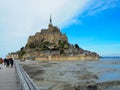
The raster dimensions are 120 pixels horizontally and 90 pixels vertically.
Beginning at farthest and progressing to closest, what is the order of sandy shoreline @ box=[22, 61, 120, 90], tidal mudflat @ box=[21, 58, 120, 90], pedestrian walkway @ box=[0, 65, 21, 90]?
tidal mudflat @ box=[21, 58, 120, 90]
sandy shoreline @ box=[22, 61, 120, 90]
pedestrian walkway @ box=[0, 65, 21, 90]

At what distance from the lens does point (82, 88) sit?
25906mm

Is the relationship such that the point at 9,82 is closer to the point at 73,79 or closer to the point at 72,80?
the point at 72,80

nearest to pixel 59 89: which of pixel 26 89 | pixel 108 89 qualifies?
pixel 108 89

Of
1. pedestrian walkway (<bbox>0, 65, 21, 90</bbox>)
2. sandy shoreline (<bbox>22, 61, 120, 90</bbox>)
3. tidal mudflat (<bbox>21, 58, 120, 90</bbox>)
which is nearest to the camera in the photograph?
pedestrian walkway (<bbox>0, 65, 21, 90</bbox>)

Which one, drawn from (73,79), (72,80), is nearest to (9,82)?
(72,80)

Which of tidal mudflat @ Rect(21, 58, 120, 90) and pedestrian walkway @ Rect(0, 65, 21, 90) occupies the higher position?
pedestrian walkway @ Rect(0, 65, 21, 90)

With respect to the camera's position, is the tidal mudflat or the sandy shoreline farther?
the tidal mudflat

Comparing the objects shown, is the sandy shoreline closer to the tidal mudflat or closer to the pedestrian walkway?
the tidal mudflat

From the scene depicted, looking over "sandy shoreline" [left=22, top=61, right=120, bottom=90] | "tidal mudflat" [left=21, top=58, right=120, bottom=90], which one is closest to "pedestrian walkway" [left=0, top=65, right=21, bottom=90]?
"tidal mudflat" [left=21, top=58, right=120, bottom=90]

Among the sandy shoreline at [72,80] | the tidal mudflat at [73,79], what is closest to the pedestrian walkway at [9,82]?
the tidal mudflat at [73,79]

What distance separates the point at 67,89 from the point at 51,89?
1.78m

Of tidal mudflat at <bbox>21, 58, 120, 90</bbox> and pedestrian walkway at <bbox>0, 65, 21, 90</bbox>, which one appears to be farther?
tidal mudflat at <bbox>21, 58, 120, 90</bbox>

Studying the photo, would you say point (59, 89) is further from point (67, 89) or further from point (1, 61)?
point (1, 61)

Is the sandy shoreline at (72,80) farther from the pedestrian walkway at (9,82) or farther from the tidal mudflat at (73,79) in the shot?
the pedestrian walkway at (9,82)
